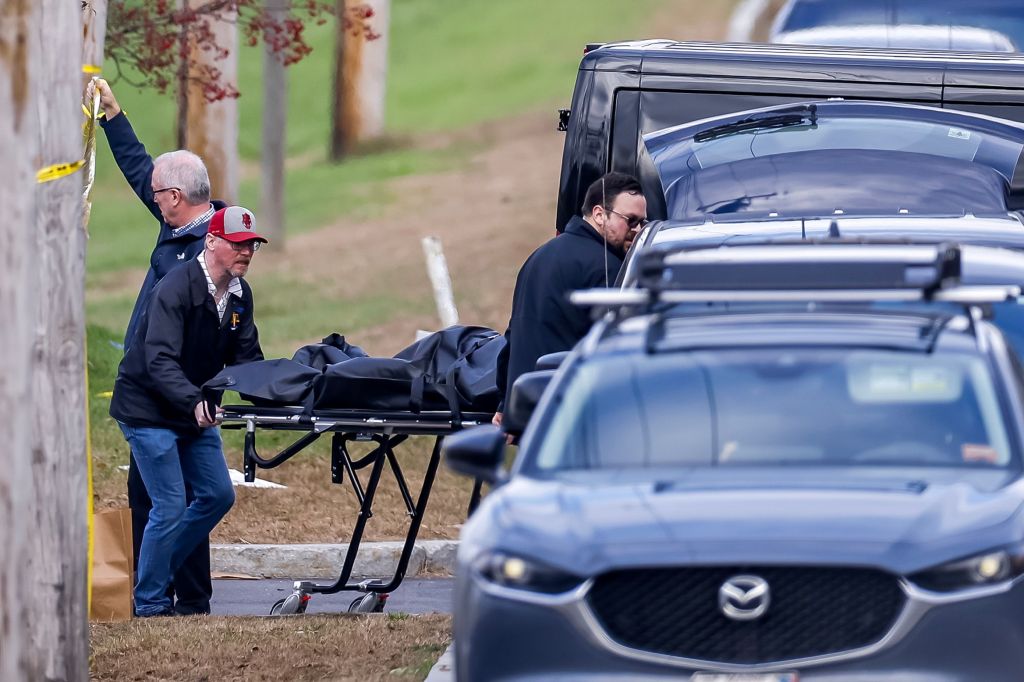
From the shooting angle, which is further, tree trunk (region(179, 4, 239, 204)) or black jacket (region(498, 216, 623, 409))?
tree trunk (region(179, 4, 239, 204))

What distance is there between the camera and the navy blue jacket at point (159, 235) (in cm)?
982

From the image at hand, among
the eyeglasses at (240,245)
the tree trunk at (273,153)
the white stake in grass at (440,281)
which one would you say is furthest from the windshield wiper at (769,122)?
the tree trunk at (273,153)

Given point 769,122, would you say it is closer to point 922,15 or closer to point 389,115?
point 922,15

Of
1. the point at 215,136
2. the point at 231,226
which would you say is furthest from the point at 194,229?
the point at 215,136

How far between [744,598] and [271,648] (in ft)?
10.9

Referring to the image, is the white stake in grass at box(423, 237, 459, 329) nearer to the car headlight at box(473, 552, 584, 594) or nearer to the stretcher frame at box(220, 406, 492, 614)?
the stretcher frame at box(220, 406, 492, 614)

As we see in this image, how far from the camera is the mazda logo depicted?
5320mm

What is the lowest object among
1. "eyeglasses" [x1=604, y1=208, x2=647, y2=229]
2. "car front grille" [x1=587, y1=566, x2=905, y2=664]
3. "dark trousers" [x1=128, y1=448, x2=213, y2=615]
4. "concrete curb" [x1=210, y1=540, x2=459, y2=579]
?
"concrete curb" [x1=210, y1=540, x2=459, y2=579]

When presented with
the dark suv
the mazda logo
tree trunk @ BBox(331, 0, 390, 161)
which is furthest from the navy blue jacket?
tree trunk @ BBox(331, 0, 390, 161)

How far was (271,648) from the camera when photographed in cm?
820

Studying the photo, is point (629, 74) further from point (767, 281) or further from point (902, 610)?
point (902, 610)

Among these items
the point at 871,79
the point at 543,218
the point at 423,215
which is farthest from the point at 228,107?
the point at 871,79

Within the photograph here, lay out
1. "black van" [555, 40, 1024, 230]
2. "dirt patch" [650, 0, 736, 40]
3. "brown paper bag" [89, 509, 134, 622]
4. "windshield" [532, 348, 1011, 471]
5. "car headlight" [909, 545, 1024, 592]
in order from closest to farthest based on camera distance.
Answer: "car headlight" [909, 545, 1024, 592] < "windshield" [532, 348, 1011, 471] < "brown paper bag" [89, 509, 134, 622] < "black van" [555, 40, 1024, 230] < "dirt patch" [650, 0, 736, 40]

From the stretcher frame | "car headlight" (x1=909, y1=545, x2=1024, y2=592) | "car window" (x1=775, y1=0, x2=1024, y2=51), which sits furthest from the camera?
"car window" (x1=775, y1=0, x2=1024, y2=51)
